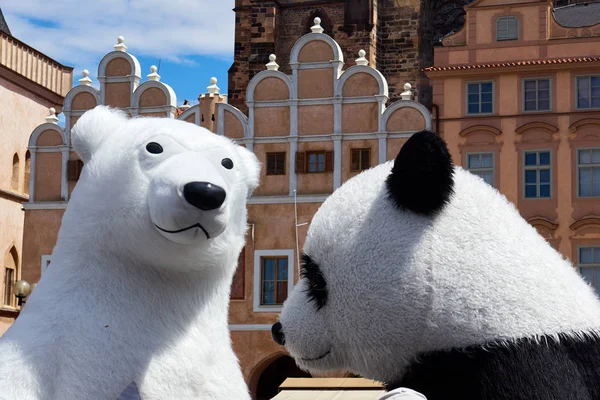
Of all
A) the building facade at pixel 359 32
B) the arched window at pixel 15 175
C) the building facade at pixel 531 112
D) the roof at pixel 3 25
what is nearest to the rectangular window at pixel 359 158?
the building facade at pixel 531 112

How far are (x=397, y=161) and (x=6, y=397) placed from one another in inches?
61.2

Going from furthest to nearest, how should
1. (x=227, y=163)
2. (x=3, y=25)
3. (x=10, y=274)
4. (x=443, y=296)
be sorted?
(x=3, y=25) < (x=10, y=274) < (x=227, y=163) < (x=443, y=296)

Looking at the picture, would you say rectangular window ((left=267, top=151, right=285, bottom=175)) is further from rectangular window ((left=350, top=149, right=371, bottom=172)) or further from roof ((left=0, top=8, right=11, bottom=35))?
roof ((left=0, top=8, right=11, bottom=35))

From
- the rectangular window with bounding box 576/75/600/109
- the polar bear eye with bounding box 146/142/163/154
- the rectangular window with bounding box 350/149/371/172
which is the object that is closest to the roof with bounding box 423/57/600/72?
the rectangular window with bounding box 576/75/600/109

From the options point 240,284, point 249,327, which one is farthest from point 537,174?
point 249,327

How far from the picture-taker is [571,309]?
9.32 ft

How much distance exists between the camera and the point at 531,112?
19.4 metres

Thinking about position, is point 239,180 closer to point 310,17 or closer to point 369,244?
point 369,244

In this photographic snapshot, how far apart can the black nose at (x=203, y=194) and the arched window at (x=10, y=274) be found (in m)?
20.6

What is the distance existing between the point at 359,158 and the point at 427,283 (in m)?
16.5

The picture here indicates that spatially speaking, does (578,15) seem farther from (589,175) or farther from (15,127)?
(15,127)

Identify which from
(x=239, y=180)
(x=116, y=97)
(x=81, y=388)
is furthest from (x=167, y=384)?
(x=116, y=97)

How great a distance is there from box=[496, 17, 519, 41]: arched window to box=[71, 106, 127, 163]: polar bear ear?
16694mm

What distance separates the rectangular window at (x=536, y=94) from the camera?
19.5m
